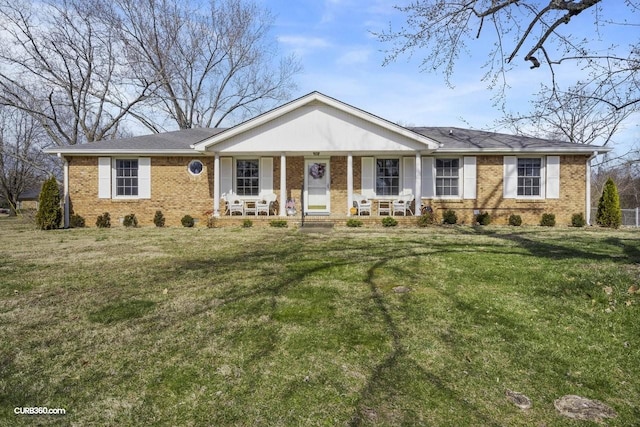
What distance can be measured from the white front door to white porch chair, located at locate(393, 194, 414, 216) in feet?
9.07

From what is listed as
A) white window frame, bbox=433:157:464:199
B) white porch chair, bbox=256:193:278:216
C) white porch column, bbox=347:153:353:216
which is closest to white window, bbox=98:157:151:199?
white porch chair, bbox=256:193:278:216

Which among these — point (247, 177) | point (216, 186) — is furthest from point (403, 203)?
point (216, 186)

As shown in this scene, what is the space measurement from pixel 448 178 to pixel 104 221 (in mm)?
13793

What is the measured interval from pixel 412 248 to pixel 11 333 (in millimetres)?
6700

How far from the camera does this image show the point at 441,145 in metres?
14.4

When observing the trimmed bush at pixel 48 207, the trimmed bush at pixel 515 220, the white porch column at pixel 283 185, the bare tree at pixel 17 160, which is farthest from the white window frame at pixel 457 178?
the bare tree at pixel 17 160

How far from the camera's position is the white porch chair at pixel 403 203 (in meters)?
15.2

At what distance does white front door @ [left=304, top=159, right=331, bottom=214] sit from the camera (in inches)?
637

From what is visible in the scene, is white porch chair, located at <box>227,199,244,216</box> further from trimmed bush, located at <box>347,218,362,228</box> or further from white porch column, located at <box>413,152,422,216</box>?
white porch column, located at <box>413,152,422,216</box>

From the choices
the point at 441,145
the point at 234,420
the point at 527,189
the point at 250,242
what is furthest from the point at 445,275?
the point at 527,189

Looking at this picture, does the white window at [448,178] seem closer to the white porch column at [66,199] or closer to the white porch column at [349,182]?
the white porch column at [349,182]

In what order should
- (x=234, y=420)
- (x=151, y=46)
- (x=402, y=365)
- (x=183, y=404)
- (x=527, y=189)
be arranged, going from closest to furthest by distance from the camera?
(x=234, y=420), (x=183, y=404), (x=402, y=365), (x=527, y=189), (x=151, y=46)

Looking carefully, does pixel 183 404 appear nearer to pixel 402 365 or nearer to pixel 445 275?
pixel 402 365

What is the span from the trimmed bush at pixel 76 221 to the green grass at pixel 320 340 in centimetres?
922
